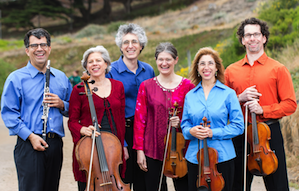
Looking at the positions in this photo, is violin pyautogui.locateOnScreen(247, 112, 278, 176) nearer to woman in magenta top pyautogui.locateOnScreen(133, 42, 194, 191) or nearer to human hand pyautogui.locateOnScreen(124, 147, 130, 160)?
woman in magenta top pyautogui.locateOnScreen(133, 42, 194, 191)

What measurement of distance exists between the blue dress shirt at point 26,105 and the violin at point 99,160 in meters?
0.41

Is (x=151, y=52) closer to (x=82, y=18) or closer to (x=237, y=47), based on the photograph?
(x=237, y=47)

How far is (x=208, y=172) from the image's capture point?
2422 mm

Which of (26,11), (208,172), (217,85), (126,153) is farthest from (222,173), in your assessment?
(26,11)

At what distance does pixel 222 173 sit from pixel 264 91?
879mm

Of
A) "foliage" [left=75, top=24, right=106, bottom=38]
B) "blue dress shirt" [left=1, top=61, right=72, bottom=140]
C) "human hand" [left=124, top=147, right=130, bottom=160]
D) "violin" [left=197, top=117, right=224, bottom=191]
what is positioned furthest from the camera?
"foliage" [left=75, top=24, right=106, bottom=38]

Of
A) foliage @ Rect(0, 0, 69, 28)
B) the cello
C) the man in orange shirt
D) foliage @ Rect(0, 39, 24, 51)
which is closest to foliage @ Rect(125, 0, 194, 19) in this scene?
foliage @ Rect(0, 0, 69, 28)

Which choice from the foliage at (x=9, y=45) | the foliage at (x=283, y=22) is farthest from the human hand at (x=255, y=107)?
the foliage at (x=9, y=45)

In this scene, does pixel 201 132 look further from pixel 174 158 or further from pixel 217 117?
pixel 174 158

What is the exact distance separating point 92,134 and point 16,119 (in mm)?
682

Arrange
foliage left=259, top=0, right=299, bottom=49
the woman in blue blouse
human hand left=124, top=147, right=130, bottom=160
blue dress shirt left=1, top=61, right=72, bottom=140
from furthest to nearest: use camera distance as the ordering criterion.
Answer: foliage left=259, top=0, right=299, bottom=49
human hand left=124, top=147, right=130, bottom=160
blue dress shirt left=1, top=61, right=72, bottom=140
the woman in blue blouse

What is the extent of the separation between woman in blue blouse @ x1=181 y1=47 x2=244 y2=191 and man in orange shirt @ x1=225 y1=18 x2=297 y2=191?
0.87 ft

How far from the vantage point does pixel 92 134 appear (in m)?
2.60

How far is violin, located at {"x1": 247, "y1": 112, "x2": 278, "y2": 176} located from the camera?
2.59 m
